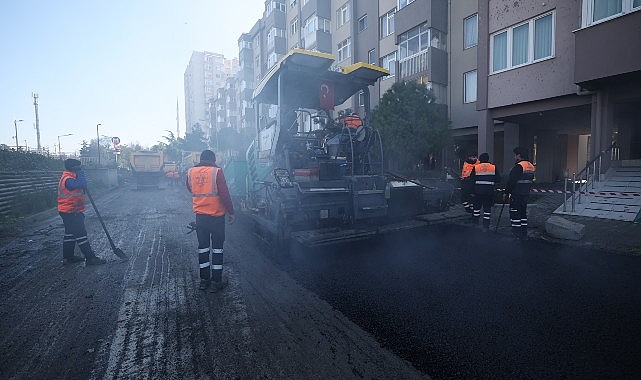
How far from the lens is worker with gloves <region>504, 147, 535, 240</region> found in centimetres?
674

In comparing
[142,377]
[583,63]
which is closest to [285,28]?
[583,63]

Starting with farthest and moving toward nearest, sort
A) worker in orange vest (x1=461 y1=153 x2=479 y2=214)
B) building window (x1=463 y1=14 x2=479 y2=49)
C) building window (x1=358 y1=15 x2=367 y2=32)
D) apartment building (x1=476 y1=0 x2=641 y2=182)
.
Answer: building window (x1=358 y1=15 x2=367 y2=32) → building window (x1=463 y1=14 x2=479 y2=49) → apartment building (x1=476 y1=0 x2=641 y2=182) → worker in orange vest (x1=461 y1=153 x2=479 y2=214)

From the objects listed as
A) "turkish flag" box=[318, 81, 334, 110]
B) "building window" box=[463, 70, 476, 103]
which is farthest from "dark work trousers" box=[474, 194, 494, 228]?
"building window" box=[463, 70, 476, 103]

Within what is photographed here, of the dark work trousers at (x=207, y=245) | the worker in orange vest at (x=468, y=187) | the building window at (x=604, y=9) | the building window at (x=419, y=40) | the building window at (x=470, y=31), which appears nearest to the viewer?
the dark work trousers at (x=207, y=245)

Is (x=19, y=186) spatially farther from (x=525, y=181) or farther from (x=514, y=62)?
(x=514, y=62)

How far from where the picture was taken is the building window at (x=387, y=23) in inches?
858

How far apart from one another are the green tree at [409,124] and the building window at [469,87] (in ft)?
12.1

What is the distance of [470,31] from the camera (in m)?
17.4

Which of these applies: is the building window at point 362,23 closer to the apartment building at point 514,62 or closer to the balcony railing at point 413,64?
the apartment building at point 514,62

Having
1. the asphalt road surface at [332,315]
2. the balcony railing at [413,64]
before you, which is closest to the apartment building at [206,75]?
the balcony railing at [413,64]

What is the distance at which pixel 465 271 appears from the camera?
4.88 m

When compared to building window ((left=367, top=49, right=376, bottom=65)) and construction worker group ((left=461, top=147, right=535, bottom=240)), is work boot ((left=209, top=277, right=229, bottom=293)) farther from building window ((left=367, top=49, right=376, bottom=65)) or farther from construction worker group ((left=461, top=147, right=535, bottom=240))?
building window ((left=367, top=49, right=376, bottom=65))

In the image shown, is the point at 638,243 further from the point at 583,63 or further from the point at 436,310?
the point at 583,63

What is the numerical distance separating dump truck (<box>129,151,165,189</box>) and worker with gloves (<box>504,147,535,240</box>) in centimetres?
2285
